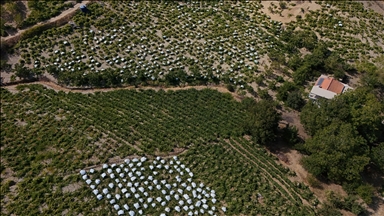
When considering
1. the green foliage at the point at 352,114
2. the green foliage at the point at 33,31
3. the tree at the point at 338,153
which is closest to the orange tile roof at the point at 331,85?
the green foliage at the point at 352,114

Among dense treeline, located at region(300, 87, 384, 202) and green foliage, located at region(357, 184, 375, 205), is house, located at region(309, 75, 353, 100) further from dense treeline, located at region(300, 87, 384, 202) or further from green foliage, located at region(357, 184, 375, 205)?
green foliage, located at region(357, 184, 375, 205)

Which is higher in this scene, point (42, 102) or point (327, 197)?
point (42, 102)

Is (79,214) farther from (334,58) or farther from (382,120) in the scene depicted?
(334,58)

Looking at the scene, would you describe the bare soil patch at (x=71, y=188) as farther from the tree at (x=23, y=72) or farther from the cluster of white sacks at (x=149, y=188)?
the tree at (x=23, y=72)

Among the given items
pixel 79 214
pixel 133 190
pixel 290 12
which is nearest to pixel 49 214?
pixel 79 214

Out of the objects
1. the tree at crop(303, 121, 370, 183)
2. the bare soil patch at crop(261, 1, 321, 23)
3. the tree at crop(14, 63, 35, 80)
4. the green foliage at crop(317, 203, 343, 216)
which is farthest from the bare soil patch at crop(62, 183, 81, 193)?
the bare soil patch at crop(261, 1, 321, 23)
